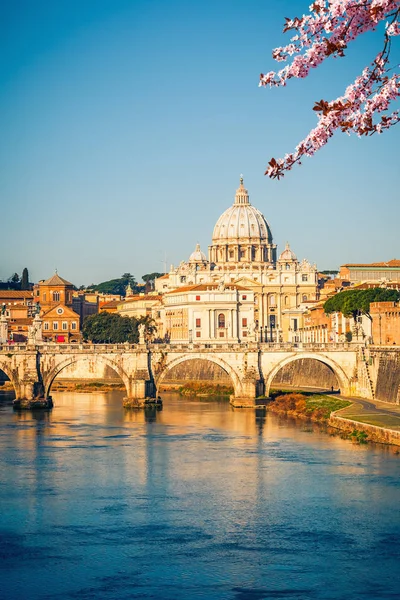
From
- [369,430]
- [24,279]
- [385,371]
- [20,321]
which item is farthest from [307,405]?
[24,279]

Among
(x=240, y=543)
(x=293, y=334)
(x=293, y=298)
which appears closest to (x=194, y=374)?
(x=293, y=334)

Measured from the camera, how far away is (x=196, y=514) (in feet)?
91.1

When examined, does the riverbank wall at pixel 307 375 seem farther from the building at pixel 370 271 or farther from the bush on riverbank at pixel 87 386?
the building at pixel 370 271

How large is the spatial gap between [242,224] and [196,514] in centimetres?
12358

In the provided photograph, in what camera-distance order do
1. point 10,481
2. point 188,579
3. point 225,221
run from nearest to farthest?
point 188,579 < point 10,481 < point 225,221

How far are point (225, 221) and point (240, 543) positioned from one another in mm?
129494

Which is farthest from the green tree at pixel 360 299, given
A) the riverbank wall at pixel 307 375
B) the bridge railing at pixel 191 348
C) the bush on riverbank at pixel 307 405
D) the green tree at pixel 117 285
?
the green tree at pixel 117 285

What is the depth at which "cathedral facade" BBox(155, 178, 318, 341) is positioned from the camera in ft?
399

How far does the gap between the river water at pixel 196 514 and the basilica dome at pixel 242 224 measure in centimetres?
10386

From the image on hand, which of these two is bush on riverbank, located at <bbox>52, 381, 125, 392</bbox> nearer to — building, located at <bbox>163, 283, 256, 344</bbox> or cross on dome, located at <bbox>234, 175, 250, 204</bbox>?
building, located at <bbox>163, 283, 256, 344</bbox>

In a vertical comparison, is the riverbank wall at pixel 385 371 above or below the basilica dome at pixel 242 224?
below

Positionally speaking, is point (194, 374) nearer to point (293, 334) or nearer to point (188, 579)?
point (293, 334)

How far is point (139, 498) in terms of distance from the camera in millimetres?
30078

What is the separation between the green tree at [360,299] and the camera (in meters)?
67.7
